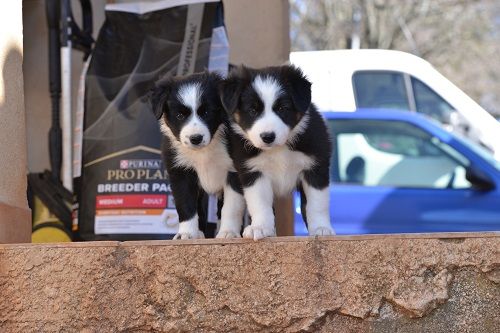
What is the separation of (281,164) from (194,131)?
0.47 metres

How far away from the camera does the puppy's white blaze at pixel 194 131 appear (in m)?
4.58

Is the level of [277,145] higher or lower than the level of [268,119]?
lower

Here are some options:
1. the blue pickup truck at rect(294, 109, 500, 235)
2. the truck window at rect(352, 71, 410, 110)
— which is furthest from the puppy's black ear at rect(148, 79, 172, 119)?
the truck window at rect(352, 71, 410, 110)

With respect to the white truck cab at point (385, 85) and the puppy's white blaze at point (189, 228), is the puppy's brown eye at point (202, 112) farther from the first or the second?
the white truck cab at point (385, 85)

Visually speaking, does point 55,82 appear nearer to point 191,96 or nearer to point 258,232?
point 191,96

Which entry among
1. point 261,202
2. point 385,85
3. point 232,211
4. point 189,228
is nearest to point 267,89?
point 261,202

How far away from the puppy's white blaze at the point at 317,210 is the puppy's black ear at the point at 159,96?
0.86 meters

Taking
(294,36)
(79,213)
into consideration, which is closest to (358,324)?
(79,213)

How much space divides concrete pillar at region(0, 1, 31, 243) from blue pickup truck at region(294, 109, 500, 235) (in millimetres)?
3942

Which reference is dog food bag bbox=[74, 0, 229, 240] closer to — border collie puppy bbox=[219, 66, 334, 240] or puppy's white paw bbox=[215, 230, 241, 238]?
puppy's white paw bbox=[215, 230, 241, 238]

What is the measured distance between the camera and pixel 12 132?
4609 millimetres

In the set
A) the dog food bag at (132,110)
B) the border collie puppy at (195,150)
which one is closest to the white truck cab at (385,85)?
the dog food bag at (132,110)

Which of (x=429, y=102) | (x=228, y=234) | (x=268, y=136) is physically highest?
(x=429, y=102)

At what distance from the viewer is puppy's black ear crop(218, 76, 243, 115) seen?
4496 millimetres
